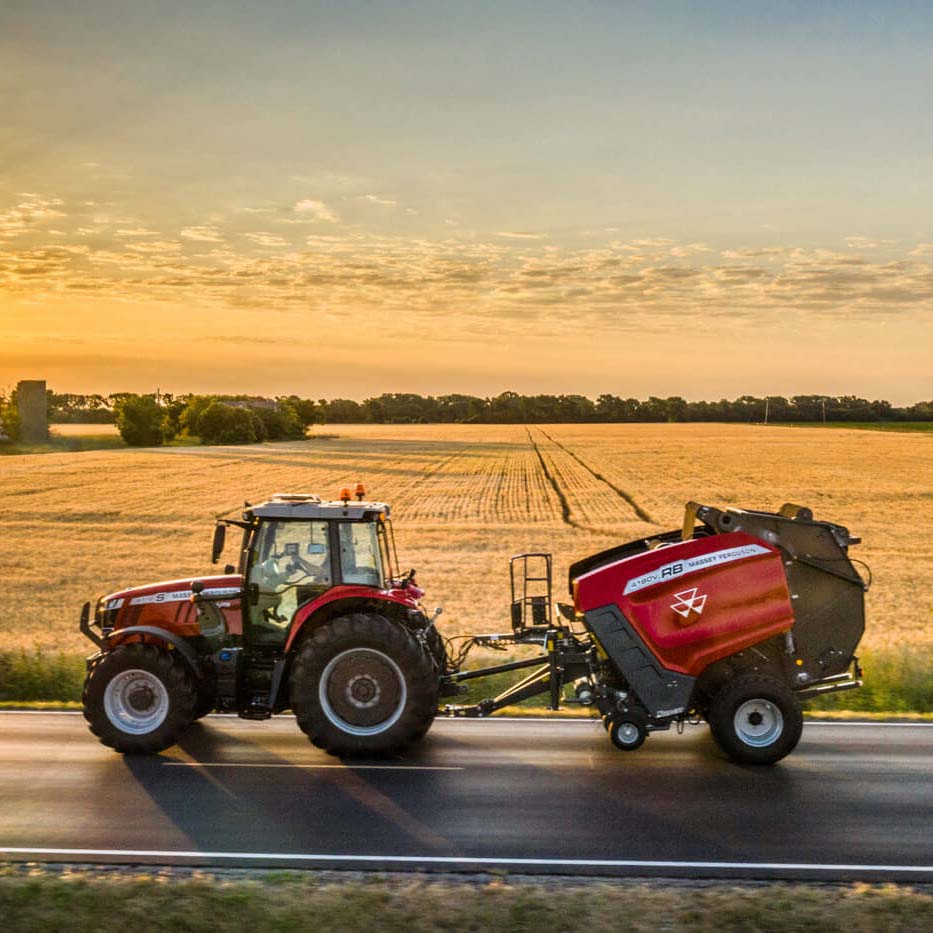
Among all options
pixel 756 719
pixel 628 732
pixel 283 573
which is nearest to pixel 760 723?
pixel 756 719

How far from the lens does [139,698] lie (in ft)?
38.5

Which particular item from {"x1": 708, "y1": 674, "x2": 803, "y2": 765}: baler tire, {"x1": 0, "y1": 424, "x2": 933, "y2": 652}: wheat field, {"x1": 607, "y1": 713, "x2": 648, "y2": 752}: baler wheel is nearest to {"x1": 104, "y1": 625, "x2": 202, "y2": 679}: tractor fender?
{"x1": 607, "y1": 713, "x2": 648, "y2": 752}: baler wheel

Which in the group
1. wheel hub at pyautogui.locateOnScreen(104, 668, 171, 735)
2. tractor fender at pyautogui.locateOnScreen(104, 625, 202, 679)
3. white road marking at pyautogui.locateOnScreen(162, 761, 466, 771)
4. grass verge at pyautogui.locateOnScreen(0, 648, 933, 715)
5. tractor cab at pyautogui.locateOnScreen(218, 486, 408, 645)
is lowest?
grass verge at pyautogui.locateOnScreen(0, 648, 933, 715)

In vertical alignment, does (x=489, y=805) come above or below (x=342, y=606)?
below

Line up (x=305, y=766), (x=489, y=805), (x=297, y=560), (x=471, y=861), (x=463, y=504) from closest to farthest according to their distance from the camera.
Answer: (x=471, y=861), (x=489, y=805), (x=305, y=766), (x=297, y=560), (x=463, y=504)

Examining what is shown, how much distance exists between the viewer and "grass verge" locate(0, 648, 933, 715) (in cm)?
1512

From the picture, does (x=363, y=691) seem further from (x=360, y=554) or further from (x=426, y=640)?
(x=360, y=554)

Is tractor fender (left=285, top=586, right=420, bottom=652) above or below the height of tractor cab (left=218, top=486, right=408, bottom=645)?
below

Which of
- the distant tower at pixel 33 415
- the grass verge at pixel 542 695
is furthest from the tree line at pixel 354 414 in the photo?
the grass verge at pixel 542 695

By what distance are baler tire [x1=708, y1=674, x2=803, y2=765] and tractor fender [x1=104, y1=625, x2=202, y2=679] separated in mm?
5510

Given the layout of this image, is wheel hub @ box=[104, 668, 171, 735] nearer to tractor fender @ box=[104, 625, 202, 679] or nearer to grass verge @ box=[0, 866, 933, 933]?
tractor fender @ box=[104, 625, 202, 679]

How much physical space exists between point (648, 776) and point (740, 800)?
1.07 meters

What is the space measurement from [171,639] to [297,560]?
162 cm

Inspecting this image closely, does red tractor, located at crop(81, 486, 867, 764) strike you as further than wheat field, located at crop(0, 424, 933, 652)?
No
